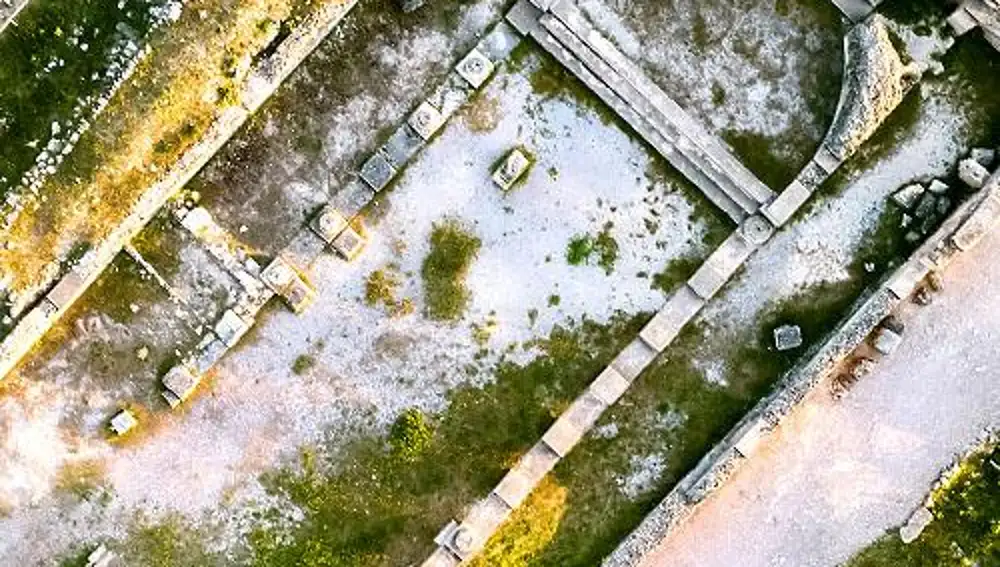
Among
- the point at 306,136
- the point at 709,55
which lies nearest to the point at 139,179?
the point at 306,136

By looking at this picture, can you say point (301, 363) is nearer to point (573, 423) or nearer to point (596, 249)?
point (573, 423)

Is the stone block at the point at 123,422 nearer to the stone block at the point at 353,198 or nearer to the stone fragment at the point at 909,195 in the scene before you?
the stone block at the point at 353,198

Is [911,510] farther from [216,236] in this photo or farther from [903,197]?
[216,236]

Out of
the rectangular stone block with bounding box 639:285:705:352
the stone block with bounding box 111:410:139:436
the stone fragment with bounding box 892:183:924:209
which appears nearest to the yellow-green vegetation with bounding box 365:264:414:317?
the rectangular stone block with bounding box 639:285:705:352

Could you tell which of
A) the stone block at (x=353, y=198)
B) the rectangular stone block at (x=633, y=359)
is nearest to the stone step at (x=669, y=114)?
the rectangular stone block at (x=633, y=359)

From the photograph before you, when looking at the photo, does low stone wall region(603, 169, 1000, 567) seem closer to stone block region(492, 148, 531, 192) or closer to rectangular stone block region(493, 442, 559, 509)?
rectangular stone block region(493, 442, 559, 509)
